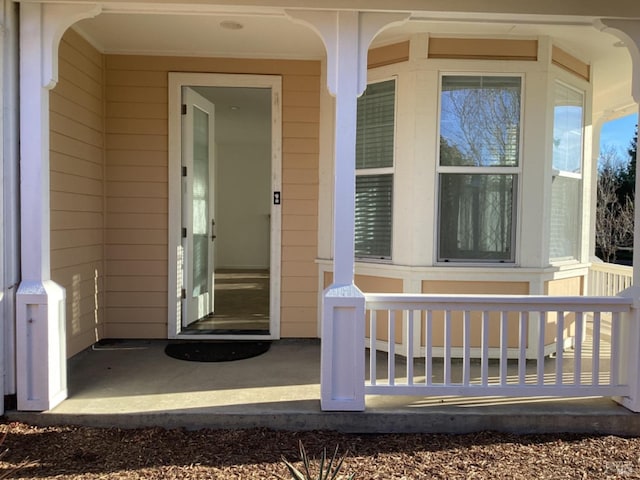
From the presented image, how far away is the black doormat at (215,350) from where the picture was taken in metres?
4.11

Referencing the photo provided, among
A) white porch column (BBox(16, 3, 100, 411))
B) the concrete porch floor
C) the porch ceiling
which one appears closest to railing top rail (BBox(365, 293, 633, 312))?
the concrete porch floor

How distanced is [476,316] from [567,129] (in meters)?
1.80

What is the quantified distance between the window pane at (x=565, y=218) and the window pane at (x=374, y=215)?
53.5 inches

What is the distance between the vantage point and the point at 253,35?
13.5 feet

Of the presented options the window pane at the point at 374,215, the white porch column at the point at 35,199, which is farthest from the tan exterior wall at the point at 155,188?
the white porch column at the point at 35,199

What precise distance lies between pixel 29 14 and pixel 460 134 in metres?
3.06

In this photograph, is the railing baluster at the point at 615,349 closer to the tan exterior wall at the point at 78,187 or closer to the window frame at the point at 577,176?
the window frame at the point at 577,176

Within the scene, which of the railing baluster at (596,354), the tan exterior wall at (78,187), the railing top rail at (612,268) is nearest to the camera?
the railing baluster at (596,354)

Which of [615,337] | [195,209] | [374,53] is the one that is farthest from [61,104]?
[615,337]

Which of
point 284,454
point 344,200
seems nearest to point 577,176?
point 344,200

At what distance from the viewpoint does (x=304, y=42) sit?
4230 mm

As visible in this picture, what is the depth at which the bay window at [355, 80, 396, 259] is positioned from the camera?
4.24 meters

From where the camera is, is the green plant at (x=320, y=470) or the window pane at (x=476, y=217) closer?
the green plant at (x=320, y=470)

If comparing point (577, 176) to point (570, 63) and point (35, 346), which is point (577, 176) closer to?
point (570, 63)
